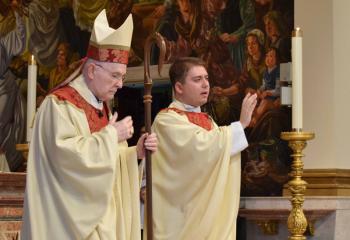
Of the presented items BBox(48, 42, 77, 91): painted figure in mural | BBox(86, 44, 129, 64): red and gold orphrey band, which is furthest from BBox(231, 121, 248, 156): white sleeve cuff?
BBox(48, 42, 77, 91): painted figure in mural

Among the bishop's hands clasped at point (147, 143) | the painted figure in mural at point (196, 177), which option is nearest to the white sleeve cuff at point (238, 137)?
the painted figure in mural at point (196, 177)

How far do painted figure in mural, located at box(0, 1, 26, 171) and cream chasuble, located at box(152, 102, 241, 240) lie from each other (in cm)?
511

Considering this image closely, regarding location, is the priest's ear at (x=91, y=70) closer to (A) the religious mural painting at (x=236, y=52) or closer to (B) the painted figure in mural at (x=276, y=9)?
(A) the religious mural painting at (x=236, y=52)

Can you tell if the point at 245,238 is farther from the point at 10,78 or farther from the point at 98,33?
the point at 10,78

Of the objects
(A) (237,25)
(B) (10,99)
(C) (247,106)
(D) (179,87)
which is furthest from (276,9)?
(B) (10,99)

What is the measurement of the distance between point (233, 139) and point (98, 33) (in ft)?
4.30

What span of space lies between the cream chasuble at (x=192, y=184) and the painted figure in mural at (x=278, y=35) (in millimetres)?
2226

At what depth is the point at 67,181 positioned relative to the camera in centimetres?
412

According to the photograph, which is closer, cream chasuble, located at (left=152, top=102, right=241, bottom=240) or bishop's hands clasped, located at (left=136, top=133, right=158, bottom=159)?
bishop's hands clasped, located at (left=136, top=133, right=158, bottom=159)

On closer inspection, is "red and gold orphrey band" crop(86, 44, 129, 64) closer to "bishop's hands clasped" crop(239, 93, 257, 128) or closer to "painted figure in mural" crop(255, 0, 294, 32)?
"bishop's hands clasped" crop(239, 93, 257, 128)

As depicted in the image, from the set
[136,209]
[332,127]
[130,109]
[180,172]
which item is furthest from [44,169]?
[130,109]

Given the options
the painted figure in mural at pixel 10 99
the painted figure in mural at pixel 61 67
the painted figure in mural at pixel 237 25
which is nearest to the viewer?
the painted figure in mural at pixel 237 25

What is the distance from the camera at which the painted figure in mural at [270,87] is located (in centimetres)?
748

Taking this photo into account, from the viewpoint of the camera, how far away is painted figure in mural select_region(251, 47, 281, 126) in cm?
748
